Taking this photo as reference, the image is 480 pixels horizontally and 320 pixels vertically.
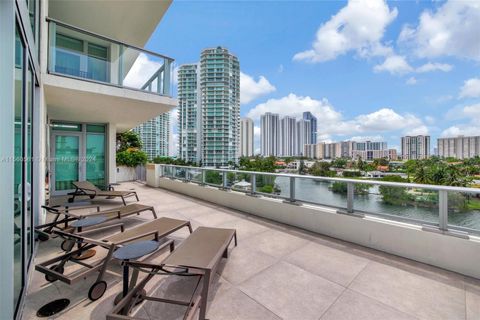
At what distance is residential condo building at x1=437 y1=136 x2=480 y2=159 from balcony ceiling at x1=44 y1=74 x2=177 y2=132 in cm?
10082

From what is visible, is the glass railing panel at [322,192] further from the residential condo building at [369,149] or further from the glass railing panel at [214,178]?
the residential condo building at [369,149]

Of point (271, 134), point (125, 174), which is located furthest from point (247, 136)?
point (125, 174)

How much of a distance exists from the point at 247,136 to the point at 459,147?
256 feet

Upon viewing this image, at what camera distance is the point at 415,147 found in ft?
292

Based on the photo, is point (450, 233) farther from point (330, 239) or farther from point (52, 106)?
point (52, 106)

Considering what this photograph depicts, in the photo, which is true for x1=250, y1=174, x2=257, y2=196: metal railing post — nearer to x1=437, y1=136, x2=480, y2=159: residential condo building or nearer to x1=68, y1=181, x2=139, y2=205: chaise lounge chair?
x1=68, y1=181, x2=139, y2=205: chaise lounge chair

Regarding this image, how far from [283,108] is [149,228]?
371 feet

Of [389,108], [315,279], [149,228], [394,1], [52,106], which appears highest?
[389,108]

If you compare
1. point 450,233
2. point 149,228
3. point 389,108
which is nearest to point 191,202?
point 149,228

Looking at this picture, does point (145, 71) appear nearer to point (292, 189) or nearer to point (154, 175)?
point (154, 175)

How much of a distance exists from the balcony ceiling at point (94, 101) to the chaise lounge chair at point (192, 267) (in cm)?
516

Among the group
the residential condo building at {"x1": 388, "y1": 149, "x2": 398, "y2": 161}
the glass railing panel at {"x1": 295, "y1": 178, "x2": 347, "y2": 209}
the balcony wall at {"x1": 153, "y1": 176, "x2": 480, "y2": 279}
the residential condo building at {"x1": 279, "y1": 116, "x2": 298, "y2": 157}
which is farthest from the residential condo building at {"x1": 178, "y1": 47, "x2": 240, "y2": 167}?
the residential condo building at {"x1": 388, "y1": 149, "x2": 398, "y2": 161}

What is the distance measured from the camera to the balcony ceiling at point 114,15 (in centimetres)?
678

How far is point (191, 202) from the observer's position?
25.0 ft
